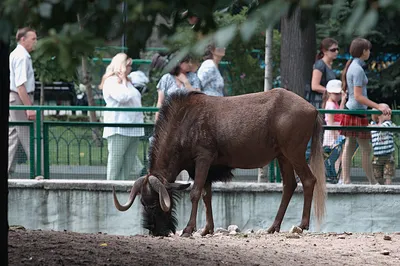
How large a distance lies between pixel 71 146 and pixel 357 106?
3.54 metres

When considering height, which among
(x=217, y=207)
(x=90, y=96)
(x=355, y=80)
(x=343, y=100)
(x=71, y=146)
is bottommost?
(x=217, y=207)

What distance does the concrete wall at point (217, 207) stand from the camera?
11.3 meters

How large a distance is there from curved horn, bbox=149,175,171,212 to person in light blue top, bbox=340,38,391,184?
9.10ft

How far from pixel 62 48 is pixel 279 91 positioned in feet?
21.5

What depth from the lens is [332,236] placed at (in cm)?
983

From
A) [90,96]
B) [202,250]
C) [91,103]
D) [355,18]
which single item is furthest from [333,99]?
[355,18]

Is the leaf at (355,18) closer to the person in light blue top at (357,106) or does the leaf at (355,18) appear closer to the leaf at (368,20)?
the leaf at (368,20)

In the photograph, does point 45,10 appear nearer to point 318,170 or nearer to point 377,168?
point 318,170

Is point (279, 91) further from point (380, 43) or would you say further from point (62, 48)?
point (380, 43)

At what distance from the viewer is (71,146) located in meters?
11.5

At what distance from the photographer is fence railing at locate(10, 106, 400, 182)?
11.5 meters

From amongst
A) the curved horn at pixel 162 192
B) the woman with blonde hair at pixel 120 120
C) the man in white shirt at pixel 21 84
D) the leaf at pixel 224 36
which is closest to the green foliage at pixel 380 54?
the woman with blonde hair at pixel 120 120

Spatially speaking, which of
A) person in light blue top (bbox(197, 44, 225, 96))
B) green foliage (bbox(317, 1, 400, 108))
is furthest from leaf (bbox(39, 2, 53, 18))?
green foliage (bbox(317, 1, 400, 108))

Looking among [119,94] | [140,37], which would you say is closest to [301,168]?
[119,94]
